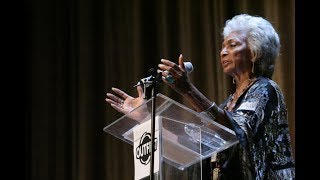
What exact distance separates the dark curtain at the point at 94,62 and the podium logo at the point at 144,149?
206cm

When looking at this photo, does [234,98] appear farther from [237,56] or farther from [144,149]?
[144,149]

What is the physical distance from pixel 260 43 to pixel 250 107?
40 centimetres

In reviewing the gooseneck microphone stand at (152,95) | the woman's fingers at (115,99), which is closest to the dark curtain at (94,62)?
the woman's fingers at (115,99)

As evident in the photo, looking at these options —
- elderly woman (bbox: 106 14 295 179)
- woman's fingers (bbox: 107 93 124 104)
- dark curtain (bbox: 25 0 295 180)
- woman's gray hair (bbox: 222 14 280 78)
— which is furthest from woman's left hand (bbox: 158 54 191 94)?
dark curtain (bbox: 25 0 295 180)

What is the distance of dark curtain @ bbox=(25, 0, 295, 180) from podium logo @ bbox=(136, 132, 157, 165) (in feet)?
6.74

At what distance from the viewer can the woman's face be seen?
3.02 metres

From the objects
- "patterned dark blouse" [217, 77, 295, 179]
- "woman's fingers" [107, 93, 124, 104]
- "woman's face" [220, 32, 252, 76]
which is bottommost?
"patterned dark blouse" [217, 77, 295, 179]

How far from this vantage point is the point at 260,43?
3016mm

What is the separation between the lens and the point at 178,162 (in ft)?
8.23

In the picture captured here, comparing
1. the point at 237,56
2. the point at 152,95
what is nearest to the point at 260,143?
the point at 237,56

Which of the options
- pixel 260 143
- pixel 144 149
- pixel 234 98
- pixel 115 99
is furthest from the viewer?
pixel 234 98

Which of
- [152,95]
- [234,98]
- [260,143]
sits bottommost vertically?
[260,143]

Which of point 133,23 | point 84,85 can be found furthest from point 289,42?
point 84,85

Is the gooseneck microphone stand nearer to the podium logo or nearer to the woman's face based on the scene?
the podium logo
